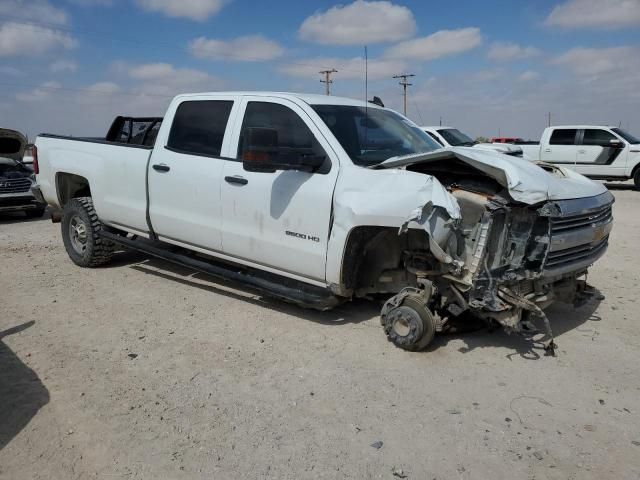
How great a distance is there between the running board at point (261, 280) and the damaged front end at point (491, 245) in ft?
1.96

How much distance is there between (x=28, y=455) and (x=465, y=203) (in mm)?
3173

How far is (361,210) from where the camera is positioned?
4.10 m

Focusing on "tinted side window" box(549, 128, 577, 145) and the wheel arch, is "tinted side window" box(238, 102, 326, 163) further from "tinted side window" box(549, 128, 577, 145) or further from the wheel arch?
"tinted side window" box(549, 128, 577, 145)

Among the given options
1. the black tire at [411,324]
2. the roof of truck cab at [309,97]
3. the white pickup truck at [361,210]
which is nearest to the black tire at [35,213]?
the white pickup truck at [361,210]

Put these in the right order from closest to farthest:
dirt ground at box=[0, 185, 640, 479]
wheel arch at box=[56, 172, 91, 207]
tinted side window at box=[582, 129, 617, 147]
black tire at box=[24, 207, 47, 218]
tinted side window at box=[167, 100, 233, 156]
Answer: dirt ground at box=[0, 185, 640, 479]
tinted side window at box=[167, 100, 233, 156]
wheel arch at box=[56, 172, 91, 207]
black tire at box=[24, 207, 47, 218]
tinted side window at box=[582, 129, 617, 147]

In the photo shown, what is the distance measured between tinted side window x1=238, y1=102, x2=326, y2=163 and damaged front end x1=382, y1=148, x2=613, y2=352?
91 cm

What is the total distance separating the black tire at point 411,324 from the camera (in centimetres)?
407

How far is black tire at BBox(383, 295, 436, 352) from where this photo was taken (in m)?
4.07

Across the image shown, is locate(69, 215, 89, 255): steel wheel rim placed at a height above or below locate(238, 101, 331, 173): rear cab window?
below

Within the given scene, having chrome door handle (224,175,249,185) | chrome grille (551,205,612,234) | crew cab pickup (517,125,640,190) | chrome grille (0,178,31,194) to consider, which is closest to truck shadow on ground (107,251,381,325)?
chrome door handle (224,175,249,185)

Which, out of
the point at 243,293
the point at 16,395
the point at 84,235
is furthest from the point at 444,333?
the point at 84,235

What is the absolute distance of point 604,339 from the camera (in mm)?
4480

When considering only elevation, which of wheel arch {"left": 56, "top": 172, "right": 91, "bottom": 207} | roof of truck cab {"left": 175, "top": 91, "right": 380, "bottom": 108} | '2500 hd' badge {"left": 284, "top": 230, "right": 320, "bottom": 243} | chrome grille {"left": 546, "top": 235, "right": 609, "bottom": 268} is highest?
roof of truck cab {"left": 175, "top": 91, "right": 380, "bottom": 108}

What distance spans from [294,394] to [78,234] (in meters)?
4.38
